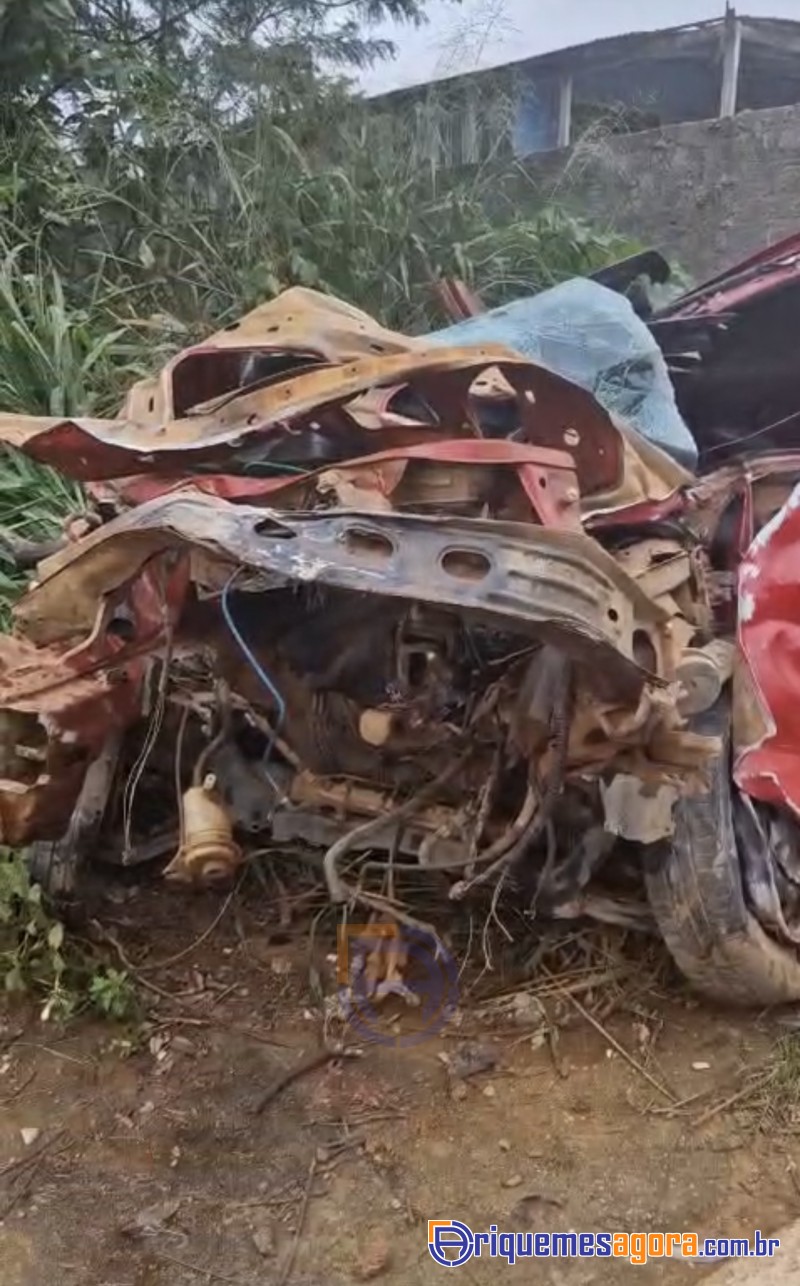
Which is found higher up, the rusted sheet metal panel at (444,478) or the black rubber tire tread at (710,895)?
the rusted sheet metal panel at (444,478)

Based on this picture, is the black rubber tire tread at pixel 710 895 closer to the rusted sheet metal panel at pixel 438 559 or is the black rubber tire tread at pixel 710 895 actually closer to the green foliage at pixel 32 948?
the rusted sheet metal panel at pixel 438 559

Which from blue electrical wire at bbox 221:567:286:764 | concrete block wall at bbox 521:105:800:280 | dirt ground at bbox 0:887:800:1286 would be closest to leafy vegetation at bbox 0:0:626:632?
concrete block wall at bbox 521:105:800:280

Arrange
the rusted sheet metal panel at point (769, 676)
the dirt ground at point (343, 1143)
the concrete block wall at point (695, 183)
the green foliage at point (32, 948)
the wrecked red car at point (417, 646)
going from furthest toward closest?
the concrete block wall at point (695, 183), the green foliage at point (32, 948), the rusted sheet metal panel at point (769, 676), the dirt ground at point (343, 1143), the wrecked red car at point (417, 646)

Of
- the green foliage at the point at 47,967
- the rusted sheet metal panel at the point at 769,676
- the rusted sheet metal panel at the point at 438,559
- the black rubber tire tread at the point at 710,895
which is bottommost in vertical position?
the green foliage at the point at 47,967

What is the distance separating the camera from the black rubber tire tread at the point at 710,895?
2.57 metres

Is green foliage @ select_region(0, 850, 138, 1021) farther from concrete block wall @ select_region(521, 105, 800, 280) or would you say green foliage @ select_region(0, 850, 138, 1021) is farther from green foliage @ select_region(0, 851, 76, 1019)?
concrete block wall @ select_region(521, 105, 800, 280)

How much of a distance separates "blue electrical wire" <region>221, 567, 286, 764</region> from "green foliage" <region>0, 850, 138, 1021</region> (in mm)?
761

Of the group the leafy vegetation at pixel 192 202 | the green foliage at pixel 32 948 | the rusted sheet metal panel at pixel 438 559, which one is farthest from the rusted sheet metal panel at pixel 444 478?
the leafy vegetation at pixel 192 202

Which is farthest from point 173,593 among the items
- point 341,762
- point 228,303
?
point 228,303

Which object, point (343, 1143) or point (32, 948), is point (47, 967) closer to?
point (32, 948)

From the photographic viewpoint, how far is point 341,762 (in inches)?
107

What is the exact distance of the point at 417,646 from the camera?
238 cm

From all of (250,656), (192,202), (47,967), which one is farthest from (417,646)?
(192,202)

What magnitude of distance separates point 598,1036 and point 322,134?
5.40 m
